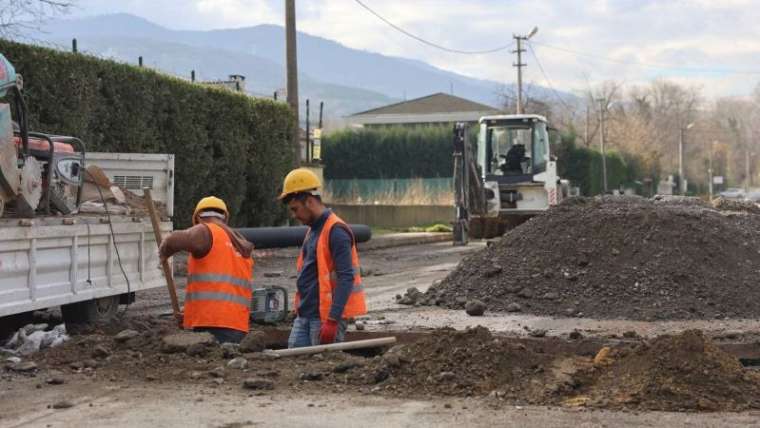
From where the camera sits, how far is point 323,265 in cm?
761

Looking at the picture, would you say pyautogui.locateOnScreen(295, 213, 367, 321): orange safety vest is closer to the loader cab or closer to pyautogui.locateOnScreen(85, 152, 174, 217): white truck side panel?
pyautogui.locateOnScreen(85, 152, 174, 217): white truck side panel

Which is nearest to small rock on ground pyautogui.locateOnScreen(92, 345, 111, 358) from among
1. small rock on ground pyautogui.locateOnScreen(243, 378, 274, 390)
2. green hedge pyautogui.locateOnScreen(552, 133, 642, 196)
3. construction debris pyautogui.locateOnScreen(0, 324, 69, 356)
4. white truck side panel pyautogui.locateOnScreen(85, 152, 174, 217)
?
construction debris pyautogui.locateOnScreen(0, 324, 69, 356)

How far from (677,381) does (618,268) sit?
21.1 feet

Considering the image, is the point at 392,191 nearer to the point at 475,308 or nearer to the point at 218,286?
the point at 475,308

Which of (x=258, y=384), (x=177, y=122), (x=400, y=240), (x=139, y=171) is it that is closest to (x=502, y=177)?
(x=400, y=240)

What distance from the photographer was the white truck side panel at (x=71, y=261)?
848 cm

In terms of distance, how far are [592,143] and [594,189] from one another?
23440 mm

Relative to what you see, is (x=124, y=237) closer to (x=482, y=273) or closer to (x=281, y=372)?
(x=281, y=372)

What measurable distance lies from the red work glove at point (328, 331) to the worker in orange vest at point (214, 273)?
3.86 ft

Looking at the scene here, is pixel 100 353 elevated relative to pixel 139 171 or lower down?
lower down

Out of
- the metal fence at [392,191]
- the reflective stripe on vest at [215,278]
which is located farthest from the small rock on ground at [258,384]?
the metal fence at [392,191]

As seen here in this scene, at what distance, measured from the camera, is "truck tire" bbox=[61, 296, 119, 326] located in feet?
32.5

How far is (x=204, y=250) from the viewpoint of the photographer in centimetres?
838

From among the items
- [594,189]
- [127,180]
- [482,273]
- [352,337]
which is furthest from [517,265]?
[594,189]
